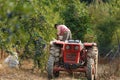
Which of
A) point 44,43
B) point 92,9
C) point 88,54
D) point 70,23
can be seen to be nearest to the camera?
point 88,54

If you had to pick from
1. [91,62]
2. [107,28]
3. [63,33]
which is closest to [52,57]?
[91,62]

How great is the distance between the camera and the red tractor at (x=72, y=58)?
38.4 feet

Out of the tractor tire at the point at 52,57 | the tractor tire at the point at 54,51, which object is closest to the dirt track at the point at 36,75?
the tractor tire at the point at 52,57

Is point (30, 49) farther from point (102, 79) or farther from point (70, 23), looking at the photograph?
point (70, 23)

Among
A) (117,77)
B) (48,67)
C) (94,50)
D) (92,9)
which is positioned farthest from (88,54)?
(92,9)

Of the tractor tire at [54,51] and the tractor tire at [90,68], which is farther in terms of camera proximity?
the tractor tire at [54,51]

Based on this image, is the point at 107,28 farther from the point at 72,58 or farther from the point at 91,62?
the point at 91,62

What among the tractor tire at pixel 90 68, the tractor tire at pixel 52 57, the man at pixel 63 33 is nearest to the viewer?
the tractor tire at pixel 90 68

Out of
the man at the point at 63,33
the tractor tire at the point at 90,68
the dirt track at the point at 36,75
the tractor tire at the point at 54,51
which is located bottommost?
the dirt track at the point at 36,75

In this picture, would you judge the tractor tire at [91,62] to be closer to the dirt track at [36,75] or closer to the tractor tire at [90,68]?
the tractor tire at [90,68]

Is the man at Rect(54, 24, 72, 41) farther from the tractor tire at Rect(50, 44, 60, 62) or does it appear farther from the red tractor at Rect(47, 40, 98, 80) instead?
the tractor tire at Rect(50, 44, 60, 62)

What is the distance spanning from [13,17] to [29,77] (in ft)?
32.0

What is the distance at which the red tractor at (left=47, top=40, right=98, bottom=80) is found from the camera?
11703 millimetres

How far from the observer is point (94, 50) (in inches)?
466
